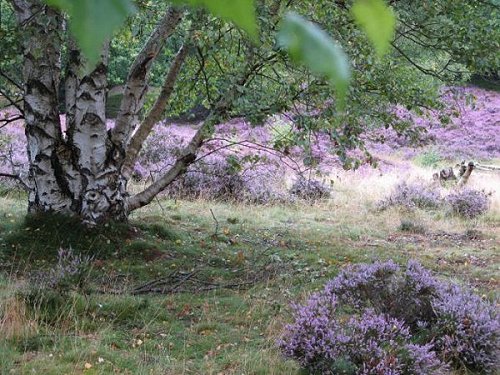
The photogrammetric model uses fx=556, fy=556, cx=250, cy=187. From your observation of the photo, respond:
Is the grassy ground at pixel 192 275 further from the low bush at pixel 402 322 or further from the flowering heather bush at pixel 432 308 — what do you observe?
the flowering heather bush at pixel 432 308

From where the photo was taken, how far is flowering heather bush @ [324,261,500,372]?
3836mm

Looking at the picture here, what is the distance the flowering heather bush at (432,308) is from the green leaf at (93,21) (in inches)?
150

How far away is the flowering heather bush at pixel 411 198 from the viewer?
1190 centimetres

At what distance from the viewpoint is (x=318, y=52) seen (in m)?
0.48

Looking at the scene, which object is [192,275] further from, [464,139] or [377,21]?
[464,139]

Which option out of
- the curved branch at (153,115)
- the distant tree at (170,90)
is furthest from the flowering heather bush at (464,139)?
the curved branch at (153,115)

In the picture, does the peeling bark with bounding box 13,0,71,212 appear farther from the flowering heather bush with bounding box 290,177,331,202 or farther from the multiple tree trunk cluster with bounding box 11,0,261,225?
the flowering heather bush with bounding box 290,177,331,202

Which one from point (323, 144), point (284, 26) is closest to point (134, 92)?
point (284, 26)

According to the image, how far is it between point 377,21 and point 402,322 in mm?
3598

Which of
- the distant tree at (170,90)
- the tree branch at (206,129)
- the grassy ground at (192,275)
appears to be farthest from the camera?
the tree branch at (206,129)

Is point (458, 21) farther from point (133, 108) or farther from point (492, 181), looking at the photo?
point (492, 181)

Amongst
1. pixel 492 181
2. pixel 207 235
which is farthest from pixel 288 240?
pixel 492 181

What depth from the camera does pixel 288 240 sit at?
8.10 m

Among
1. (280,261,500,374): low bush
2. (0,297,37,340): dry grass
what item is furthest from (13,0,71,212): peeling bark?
(280,261,500,374): low bush
